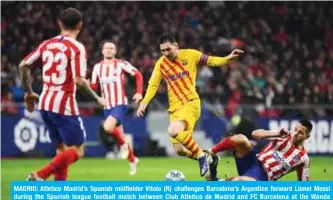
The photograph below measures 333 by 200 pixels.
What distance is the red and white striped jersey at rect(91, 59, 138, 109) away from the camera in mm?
14797

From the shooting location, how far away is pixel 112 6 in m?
23.3

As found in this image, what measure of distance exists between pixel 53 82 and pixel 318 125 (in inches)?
429

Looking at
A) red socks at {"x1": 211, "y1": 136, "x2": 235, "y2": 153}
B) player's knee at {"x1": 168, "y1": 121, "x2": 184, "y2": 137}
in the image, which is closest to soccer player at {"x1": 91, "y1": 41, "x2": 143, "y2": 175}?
player's knee at {"x1": 168, "y1": 121, "x2": 184, "y2": 137}

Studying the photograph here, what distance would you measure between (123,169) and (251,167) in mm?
5752

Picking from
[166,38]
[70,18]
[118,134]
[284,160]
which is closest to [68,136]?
[70,18]

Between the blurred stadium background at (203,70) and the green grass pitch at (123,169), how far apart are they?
31 millimetres

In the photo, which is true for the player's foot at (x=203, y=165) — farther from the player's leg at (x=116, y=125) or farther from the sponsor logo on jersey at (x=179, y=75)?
the player's leg at (x=116, y=125)

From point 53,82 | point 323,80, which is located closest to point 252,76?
point 323,80

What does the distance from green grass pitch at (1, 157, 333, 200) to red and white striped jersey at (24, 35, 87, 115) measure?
2016 mm

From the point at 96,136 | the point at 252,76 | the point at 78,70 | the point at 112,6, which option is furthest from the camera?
the point at 112,6

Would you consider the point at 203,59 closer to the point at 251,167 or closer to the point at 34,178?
the point at 251,167

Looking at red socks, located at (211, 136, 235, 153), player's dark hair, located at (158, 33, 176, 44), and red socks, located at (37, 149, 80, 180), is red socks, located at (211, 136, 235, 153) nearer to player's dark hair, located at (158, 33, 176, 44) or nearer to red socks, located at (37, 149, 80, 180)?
player's dark hair, located at (158, 33, 176, 44)

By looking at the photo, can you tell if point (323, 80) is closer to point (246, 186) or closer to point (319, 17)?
point (319, 17)

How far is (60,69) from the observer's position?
8.96m
